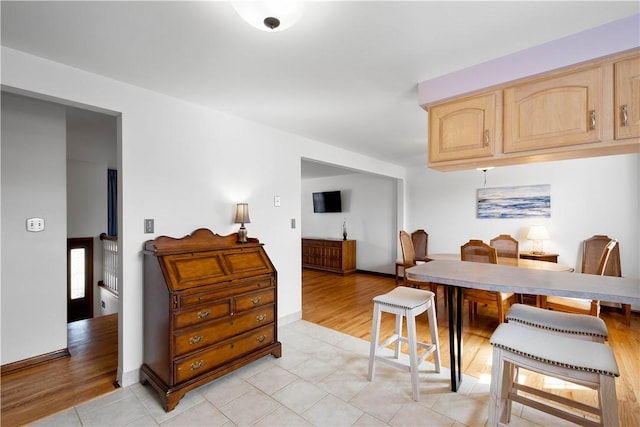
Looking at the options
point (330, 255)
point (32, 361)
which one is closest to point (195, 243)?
point (32, 361)

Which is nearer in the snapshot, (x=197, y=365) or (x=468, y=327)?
(x=197, y=365)

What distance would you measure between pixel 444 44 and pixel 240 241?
2.24 metres

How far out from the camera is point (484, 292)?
302 centimetres

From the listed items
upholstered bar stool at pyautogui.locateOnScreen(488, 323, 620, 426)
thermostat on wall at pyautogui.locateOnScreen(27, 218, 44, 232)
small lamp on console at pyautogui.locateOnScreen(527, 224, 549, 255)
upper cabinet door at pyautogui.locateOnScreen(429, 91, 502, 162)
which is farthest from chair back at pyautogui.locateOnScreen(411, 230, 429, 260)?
thermostat on wall at pyautogui.locateOnScreen(27, 218, 44, 232)

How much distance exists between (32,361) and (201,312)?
5.45 ft

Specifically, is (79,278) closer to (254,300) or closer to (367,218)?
(254,300)

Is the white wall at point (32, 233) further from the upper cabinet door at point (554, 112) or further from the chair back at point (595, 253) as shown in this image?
the chair back at point (595, 253)

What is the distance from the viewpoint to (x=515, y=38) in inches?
65.7

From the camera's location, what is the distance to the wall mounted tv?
6.87 meters

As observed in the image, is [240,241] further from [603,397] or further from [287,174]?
[603,397]

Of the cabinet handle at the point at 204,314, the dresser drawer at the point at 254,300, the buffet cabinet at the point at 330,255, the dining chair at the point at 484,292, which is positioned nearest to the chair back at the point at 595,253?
the dining chair at the point at 484,292

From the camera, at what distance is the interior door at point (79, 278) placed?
4.34 metres

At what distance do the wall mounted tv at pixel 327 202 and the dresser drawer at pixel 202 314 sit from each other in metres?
4.86

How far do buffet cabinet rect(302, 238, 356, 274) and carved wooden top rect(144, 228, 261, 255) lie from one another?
364 centimetres
